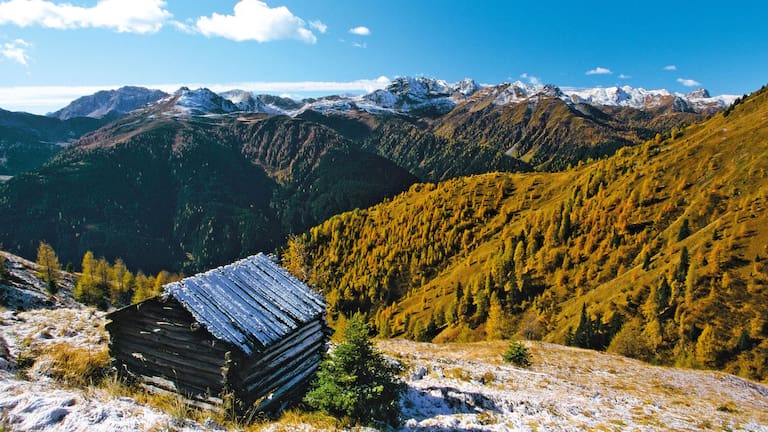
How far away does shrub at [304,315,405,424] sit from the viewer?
1318 cm

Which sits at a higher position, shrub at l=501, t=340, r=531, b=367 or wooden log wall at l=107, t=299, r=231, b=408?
wooden log wall at l=107, t=299, r=231, b=408

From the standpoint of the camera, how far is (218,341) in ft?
46.8

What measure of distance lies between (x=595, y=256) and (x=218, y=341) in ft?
339

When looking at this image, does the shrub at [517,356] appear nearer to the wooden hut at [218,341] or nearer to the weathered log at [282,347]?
the weathered log at [282,347]

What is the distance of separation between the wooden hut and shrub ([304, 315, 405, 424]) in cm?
265

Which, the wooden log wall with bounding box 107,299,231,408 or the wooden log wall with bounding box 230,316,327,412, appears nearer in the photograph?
the wooden log wall with bounding box 230,316,327,412

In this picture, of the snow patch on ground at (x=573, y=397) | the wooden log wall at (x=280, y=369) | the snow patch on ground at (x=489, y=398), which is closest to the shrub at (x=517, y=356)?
the snow patch on ground at (x=573, y=397)

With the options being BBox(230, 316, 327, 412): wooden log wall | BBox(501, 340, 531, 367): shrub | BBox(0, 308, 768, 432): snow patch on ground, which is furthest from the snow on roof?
BBox(501, 340, 531, 367): shrub

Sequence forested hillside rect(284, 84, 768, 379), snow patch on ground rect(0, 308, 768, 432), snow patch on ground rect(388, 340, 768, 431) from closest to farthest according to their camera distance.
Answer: snow patch on ground rect(0, 308, 768, 432)
snow patch on ground rect(388, 340, 768, 431)
forested hillside rect(284, 84, 768, 379)

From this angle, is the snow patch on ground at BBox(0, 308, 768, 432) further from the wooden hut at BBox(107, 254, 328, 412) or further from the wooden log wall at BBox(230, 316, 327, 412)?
the wooden hut at BBox(107, 254, 328, 412)

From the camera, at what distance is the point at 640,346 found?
6000cm

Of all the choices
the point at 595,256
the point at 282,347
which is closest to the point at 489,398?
the point at 282,347

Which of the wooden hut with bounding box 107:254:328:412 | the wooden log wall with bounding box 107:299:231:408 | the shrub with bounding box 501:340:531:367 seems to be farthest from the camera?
the shrub with bounding box 501:340:531:367

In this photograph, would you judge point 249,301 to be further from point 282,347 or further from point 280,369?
point 280,369
